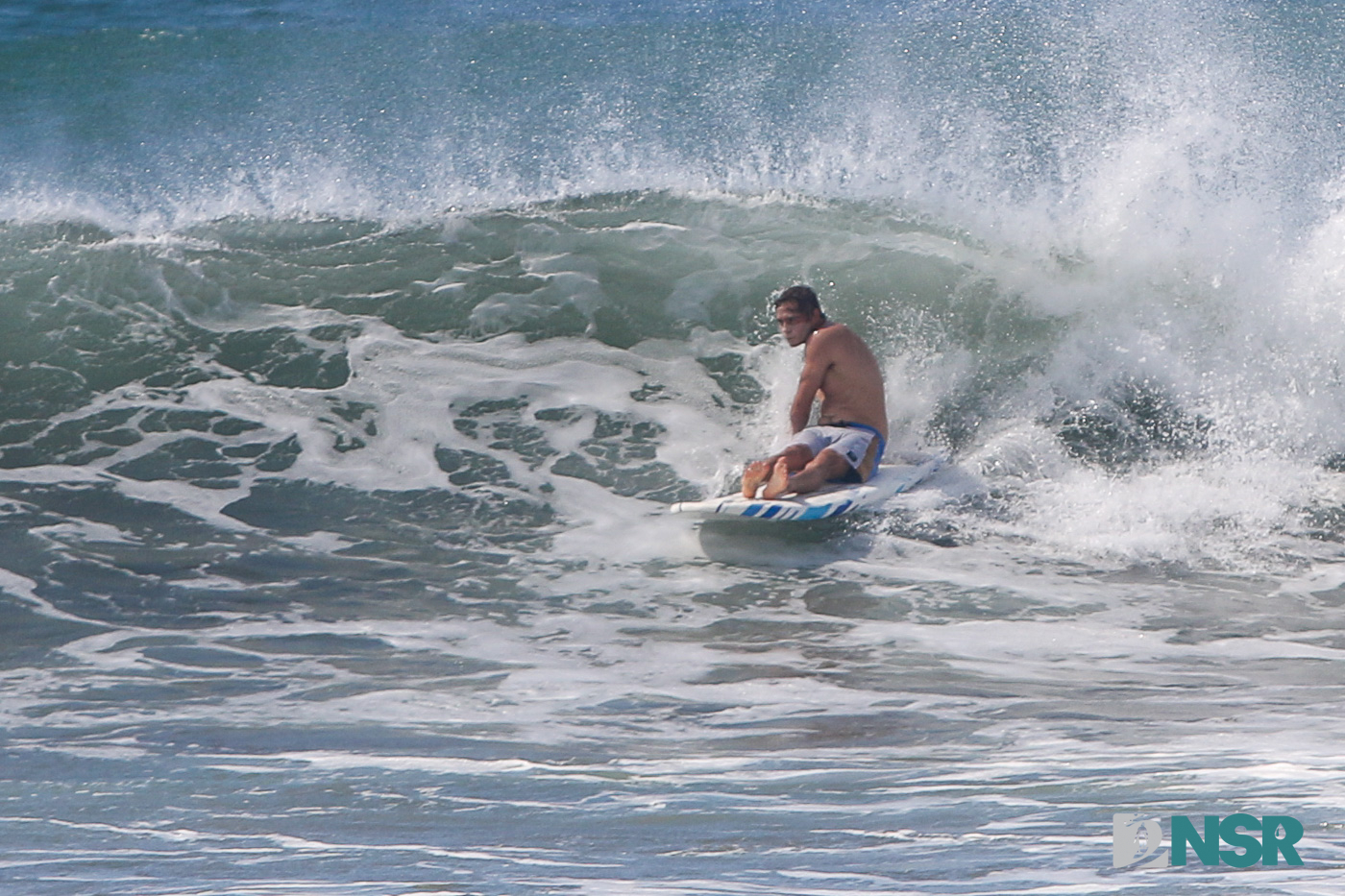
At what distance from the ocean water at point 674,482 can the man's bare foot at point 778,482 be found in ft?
0.83

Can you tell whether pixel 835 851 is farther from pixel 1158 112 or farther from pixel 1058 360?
pixel 1158 112

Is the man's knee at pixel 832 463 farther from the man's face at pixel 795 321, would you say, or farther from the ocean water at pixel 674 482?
the man's face at pixel 795 321

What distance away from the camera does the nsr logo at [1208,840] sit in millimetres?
3131

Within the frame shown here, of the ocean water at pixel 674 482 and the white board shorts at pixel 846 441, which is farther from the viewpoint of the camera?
the white board shorts at pixel 846 441

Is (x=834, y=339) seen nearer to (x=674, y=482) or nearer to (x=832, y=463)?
(x=832, y=463)

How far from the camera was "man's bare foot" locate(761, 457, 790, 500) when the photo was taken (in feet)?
21.9

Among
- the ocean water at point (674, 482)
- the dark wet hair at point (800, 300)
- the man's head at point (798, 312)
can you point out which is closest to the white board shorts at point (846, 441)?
the ocean water at point (674, 482)

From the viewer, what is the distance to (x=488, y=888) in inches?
122

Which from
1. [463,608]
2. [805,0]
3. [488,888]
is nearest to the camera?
[488,888]

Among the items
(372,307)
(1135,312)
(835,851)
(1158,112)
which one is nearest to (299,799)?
(835,851)

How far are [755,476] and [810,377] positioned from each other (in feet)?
2.17

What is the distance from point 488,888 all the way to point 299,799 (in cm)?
98

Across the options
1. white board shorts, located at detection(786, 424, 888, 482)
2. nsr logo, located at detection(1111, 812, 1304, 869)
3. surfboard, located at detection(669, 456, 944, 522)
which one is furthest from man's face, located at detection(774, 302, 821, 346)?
nsr logo, located at detection(1111, 812, 1304, 869)

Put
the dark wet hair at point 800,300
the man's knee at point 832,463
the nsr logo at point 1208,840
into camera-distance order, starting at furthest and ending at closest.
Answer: the dark wet hair at point 800,300 < the man's knee at point 832,463 < the nsr logo at point 1208,840
